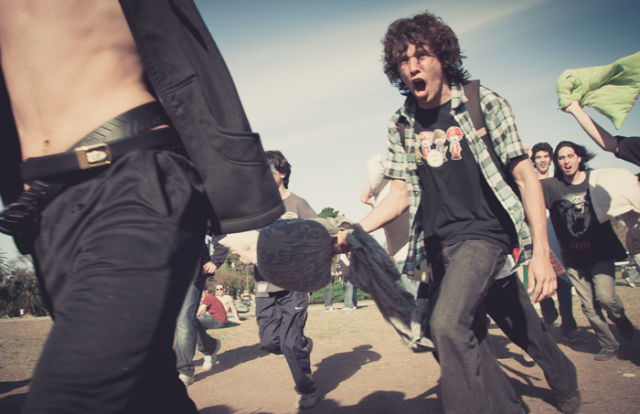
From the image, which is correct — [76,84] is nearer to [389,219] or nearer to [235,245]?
[235,245]

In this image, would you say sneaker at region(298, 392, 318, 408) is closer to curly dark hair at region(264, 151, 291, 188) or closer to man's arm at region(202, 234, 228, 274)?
curly dark hair at region(264, 151, 291, 188)

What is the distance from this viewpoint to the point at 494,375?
2863 mm

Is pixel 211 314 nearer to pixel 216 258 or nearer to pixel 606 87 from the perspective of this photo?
pixel 216 258

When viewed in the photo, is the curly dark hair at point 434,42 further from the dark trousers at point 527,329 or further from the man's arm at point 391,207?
the dark trousers at point 527,329

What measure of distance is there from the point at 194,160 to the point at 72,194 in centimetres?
37

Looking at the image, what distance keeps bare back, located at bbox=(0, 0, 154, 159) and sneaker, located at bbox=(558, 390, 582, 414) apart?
3575mm

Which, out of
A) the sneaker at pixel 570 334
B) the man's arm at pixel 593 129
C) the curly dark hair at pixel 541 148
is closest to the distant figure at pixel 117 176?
the man's arm at pixel 593 129

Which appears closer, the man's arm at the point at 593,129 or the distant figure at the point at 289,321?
the man's arm at the point at 593,129

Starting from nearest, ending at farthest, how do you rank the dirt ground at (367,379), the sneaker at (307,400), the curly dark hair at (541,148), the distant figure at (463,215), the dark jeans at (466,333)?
the dark jeans at (466,333)
the distant figure at (463,215)
the dirt ground at (367,379)
the sneaker at (307,400)
the curly dark hair at (541,148)

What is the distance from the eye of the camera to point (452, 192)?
2.93m

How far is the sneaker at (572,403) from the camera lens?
325 centimetres

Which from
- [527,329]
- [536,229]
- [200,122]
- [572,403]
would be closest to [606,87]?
[536,229]

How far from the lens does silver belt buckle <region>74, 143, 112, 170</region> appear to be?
1264mm

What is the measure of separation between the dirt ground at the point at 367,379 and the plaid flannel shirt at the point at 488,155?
160cm
